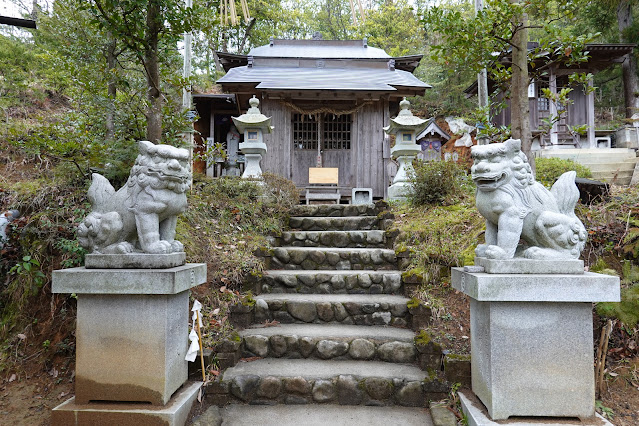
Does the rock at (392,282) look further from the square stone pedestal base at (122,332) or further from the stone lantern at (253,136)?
the stone lantern at (253,136)

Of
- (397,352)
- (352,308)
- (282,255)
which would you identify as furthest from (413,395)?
(282,255)

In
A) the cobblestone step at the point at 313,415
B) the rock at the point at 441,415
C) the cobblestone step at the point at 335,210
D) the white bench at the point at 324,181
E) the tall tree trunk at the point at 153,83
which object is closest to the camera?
the rock at the point at 441,415

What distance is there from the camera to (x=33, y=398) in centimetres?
283

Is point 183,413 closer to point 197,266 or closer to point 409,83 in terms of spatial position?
point 197,266

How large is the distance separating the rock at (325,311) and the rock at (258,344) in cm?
63

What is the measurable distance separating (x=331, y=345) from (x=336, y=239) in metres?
1.91

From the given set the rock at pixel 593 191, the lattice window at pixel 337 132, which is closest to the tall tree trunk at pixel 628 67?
the lattice window at pixel 337 132

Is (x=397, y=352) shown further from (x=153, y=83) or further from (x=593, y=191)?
(x=153, y=83)

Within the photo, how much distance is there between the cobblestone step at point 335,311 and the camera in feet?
11.7

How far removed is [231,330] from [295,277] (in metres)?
0.95

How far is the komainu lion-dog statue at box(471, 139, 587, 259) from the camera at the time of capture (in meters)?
2.34

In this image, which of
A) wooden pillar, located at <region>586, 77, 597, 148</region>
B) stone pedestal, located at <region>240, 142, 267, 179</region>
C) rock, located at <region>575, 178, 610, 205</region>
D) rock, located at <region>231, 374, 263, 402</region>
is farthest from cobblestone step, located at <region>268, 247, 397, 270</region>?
wooden pillar, located at <region>586, 77, 597, 148</region>

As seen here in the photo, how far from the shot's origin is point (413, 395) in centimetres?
277

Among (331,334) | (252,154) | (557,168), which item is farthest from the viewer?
(557,168)
